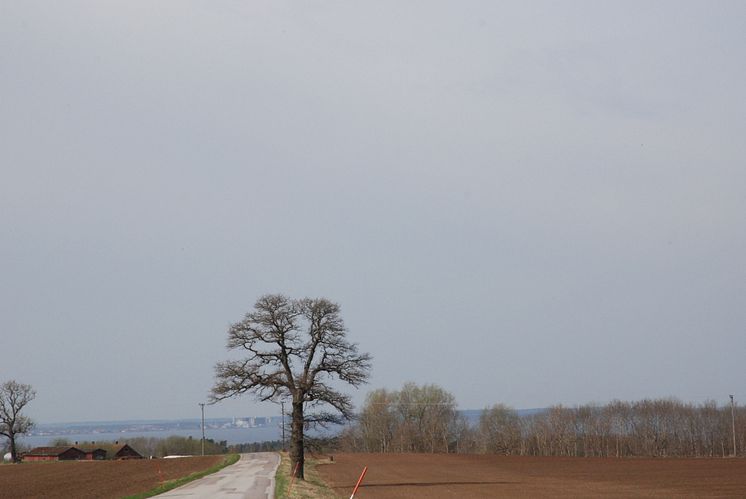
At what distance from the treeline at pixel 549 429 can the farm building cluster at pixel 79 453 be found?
35.1 metres

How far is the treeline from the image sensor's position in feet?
381

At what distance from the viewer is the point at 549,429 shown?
121 meters

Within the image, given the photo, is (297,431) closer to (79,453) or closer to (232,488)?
(232,488)

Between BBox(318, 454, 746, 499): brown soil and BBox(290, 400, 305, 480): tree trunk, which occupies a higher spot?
BBox(290, 400, 305, 480): tree trunk

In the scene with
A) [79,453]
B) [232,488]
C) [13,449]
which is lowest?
[232,488]

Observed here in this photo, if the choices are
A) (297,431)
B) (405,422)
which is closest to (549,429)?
(405,422)

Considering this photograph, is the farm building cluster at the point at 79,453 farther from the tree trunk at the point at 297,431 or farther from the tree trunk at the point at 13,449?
the tree trunk at the point at 297,431

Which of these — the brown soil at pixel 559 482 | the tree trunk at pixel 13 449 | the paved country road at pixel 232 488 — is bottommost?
the brown soil at pixel 559 482

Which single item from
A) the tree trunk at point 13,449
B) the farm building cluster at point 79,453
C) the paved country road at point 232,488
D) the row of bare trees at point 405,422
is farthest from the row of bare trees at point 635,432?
the paved country road at point 232,488

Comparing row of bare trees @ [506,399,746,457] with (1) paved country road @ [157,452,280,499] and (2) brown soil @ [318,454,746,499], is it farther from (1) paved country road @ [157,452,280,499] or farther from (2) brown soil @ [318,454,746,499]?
(1) paved country road @ [157,452,280,499]

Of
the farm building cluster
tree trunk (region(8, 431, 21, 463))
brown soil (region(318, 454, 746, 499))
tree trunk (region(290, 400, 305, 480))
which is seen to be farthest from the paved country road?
the farm building cluster

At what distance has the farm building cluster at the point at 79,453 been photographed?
113 m

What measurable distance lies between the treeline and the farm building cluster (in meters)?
35.1

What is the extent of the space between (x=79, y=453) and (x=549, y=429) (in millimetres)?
72781
